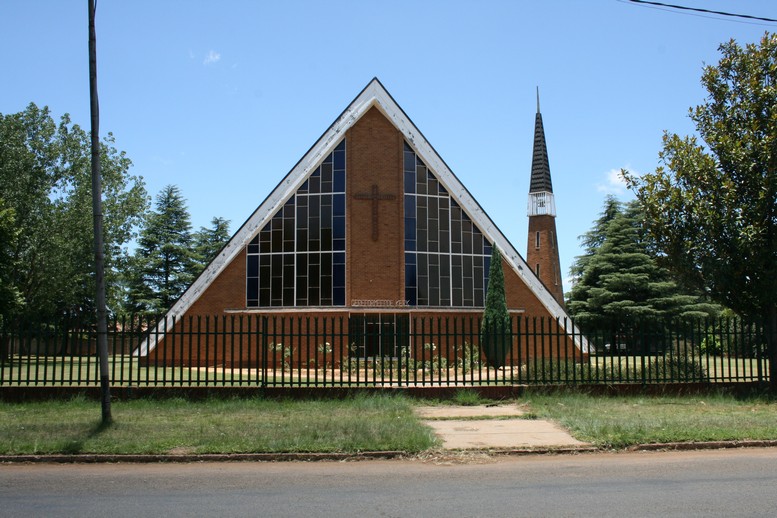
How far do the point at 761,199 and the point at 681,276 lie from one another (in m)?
2.67

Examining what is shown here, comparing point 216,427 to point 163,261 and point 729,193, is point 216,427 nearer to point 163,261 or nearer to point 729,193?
point 729,193

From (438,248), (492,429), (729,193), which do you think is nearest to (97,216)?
(492,429)

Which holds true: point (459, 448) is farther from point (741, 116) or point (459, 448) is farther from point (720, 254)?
point (741, 116)

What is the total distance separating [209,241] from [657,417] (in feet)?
172

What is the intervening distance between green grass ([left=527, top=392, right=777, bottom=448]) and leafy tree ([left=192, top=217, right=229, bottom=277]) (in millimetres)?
46002

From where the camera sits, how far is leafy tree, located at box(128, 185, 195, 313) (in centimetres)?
5275

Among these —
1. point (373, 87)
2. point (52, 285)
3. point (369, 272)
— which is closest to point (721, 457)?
point (369, 272)

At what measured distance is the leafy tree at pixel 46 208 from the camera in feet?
110

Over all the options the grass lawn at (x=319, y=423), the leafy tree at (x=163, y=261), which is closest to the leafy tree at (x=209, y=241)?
the leafy tree at (x=163, y=261)

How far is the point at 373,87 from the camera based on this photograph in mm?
28094

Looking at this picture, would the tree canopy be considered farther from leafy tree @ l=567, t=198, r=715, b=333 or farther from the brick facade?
leafy tree @ l=567, t=198, r=715, b=333

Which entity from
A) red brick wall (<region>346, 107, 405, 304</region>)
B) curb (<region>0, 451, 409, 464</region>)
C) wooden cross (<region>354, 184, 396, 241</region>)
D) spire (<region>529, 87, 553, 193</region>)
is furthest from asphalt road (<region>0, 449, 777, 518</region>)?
spire (<region>529, 87, 553, 193</region>)

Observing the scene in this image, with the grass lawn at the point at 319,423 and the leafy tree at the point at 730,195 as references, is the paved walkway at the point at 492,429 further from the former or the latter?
the leafy tree at the point at 730,195

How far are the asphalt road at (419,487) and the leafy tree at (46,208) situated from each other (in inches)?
1092
